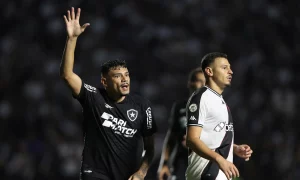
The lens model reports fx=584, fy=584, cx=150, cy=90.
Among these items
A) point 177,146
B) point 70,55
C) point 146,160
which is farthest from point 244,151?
point 177,146

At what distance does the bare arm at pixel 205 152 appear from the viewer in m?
4.71

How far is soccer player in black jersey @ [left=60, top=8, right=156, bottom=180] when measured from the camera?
545cm

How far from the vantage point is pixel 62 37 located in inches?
501

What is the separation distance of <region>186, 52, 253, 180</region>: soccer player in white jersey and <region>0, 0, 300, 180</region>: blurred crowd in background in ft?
18.8

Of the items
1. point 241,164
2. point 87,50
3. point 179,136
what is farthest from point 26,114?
point 179,136

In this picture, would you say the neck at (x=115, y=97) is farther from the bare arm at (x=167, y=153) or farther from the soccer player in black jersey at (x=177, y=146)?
the bare arm at (x=167, y=153)

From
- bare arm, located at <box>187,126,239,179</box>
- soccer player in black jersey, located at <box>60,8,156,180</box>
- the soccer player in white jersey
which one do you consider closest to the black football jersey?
soccer player in black jersey, located at <box>60,8,156,180</box>

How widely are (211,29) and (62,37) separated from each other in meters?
3.33

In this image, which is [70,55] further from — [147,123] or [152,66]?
[152,66]

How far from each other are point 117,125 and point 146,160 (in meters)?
0.44

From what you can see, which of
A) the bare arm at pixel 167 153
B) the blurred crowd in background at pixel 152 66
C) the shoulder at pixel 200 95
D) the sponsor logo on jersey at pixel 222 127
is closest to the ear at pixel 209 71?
the shoulder at pixel 200 95

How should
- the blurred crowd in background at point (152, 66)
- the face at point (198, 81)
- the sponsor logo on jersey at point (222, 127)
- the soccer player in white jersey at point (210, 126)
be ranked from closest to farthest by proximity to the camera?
1. the soccer player in white jersey at point (210, 126)
2. the sponsor logo on jersey at point (222, 127)
3. the face at point (198, 81)
4. the blurred crowd in background at point (152, 66)

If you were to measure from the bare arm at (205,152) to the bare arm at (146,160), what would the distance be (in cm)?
68

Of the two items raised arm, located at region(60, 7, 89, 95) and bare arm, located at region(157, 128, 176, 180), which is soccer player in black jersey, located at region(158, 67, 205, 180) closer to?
bare arm, located at region(157, 128, 176, 180)
